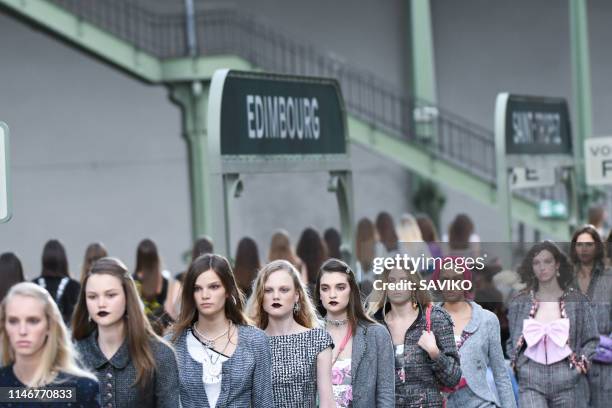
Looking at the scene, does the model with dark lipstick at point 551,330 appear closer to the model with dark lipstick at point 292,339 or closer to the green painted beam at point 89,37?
the model with dark lipstick at point 292,339

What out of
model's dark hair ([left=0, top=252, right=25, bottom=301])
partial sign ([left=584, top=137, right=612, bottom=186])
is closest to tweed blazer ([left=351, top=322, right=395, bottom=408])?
model's dark hair ([left=0, top=252, right=25, bottom=301])

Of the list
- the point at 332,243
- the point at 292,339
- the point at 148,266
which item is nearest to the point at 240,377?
the point at 292,339

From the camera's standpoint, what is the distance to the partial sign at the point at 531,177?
14125 millimetres

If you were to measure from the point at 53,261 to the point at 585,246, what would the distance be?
166 inches

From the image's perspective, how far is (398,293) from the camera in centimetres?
791

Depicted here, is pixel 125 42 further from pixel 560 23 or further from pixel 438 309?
pixel 438 309

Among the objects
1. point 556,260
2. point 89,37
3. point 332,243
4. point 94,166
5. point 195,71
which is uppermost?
point 89,37

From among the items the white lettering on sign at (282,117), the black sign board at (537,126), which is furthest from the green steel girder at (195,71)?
the white lettering on sign at (282,117)

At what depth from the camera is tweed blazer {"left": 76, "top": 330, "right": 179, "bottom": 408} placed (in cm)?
596

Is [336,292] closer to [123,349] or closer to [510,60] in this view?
[123,349]

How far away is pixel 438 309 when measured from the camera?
25.9 feet

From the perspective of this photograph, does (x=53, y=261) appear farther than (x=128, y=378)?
Yes

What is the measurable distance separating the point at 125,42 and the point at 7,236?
12.4 ft

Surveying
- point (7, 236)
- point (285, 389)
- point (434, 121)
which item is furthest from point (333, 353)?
point (434, 121)
